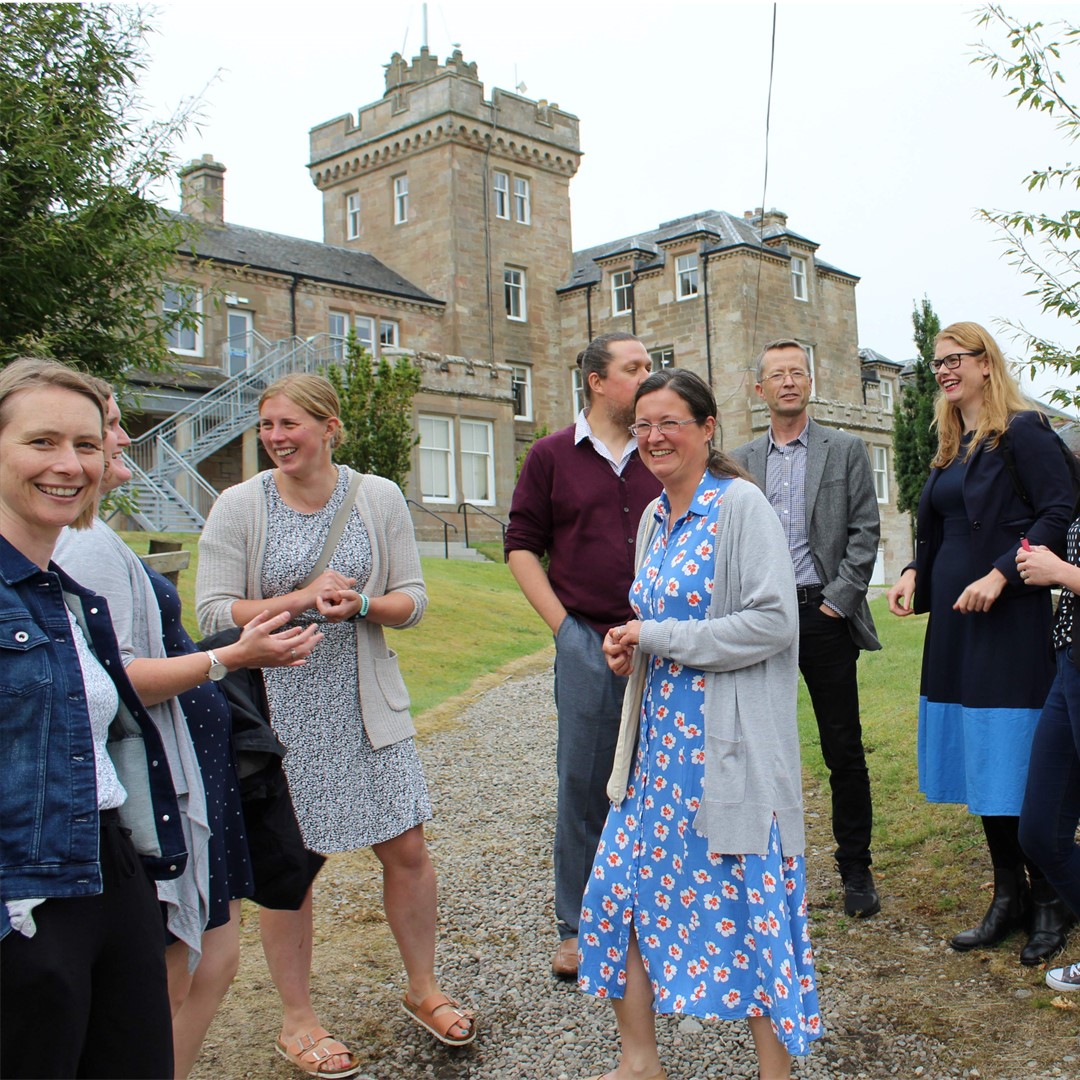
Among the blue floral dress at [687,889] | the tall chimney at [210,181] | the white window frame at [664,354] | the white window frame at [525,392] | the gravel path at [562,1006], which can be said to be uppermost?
the tall chimney at [210,181]

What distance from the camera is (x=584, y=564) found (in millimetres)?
4500

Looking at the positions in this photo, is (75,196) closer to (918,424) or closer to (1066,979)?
(1066,979)

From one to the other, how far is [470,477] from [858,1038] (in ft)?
96.1

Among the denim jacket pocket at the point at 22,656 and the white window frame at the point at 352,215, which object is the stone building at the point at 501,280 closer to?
the white window frame at the point at 352,215

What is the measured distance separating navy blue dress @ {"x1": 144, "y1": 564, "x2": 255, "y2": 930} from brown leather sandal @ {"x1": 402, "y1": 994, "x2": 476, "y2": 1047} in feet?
3.53

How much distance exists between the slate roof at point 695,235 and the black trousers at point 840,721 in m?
32.6

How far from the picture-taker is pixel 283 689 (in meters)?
3.89

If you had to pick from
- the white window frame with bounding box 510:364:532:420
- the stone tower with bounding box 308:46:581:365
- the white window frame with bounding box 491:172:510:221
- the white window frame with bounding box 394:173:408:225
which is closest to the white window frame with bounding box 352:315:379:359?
the stone tower with bounding box 308:46:581:365

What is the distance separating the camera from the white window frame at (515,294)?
126 feet

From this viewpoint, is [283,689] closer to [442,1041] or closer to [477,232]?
[442,1041]

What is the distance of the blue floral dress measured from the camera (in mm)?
3062

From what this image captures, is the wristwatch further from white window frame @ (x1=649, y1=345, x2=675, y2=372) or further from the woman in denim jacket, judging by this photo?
white window frame @ (x1=649, y1=345, x2=675, y2=372)

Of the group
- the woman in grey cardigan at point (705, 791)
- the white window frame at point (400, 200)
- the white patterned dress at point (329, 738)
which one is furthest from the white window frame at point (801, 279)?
the woman in grey cardigan at point (705, 791)

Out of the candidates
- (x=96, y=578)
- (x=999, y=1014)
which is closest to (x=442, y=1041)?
(x=999, y=1014)
